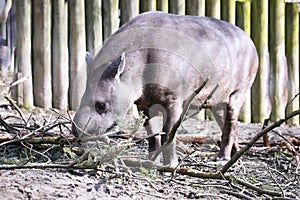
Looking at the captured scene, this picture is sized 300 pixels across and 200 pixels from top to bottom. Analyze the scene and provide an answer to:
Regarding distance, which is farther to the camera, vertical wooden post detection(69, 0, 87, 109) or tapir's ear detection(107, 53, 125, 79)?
vertical wooden post detection(69, 0, 87, 109)

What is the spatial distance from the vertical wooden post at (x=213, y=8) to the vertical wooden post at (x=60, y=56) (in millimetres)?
1621

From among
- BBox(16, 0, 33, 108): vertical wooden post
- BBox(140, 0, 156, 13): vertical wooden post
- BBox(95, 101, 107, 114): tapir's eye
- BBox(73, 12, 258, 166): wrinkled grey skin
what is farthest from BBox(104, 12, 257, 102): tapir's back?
BBox(16, 0, 33, 108): vertical wooden post

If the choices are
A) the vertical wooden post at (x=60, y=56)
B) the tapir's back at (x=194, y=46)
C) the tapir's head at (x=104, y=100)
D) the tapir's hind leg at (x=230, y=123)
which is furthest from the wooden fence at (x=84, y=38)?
the tapir's head at (x=104, y=100)

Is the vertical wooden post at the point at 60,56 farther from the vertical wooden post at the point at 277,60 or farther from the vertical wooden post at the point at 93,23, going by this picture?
the vertical wooden post at the point at 277,60

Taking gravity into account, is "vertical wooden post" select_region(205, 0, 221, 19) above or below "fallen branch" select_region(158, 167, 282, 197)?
above

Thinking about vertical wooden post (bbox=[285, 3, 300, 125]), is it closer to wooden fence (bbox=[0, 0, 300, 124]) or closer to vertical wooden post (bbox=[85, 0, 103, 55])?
wooden fence (bbox=[0, 0, 300, 124])

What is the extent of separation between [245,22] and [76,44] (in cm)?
195

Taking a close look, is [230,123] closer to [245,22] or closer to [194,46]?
[194,46]

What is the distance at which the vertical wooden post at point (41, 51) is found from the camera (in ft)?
21.2

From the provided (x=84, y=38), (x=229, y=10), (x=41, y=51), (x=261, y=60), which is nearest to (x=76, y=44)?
(x=84, y=38)

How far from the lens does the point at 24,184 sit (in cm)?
272

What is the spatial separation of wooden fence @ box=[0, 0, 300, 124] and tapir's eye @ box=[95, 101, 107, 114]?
102 inches

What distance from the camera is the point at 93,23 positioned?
6680 millimetres

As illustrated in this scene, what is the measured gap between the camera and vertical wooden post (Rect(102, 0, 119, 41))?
6711mm
